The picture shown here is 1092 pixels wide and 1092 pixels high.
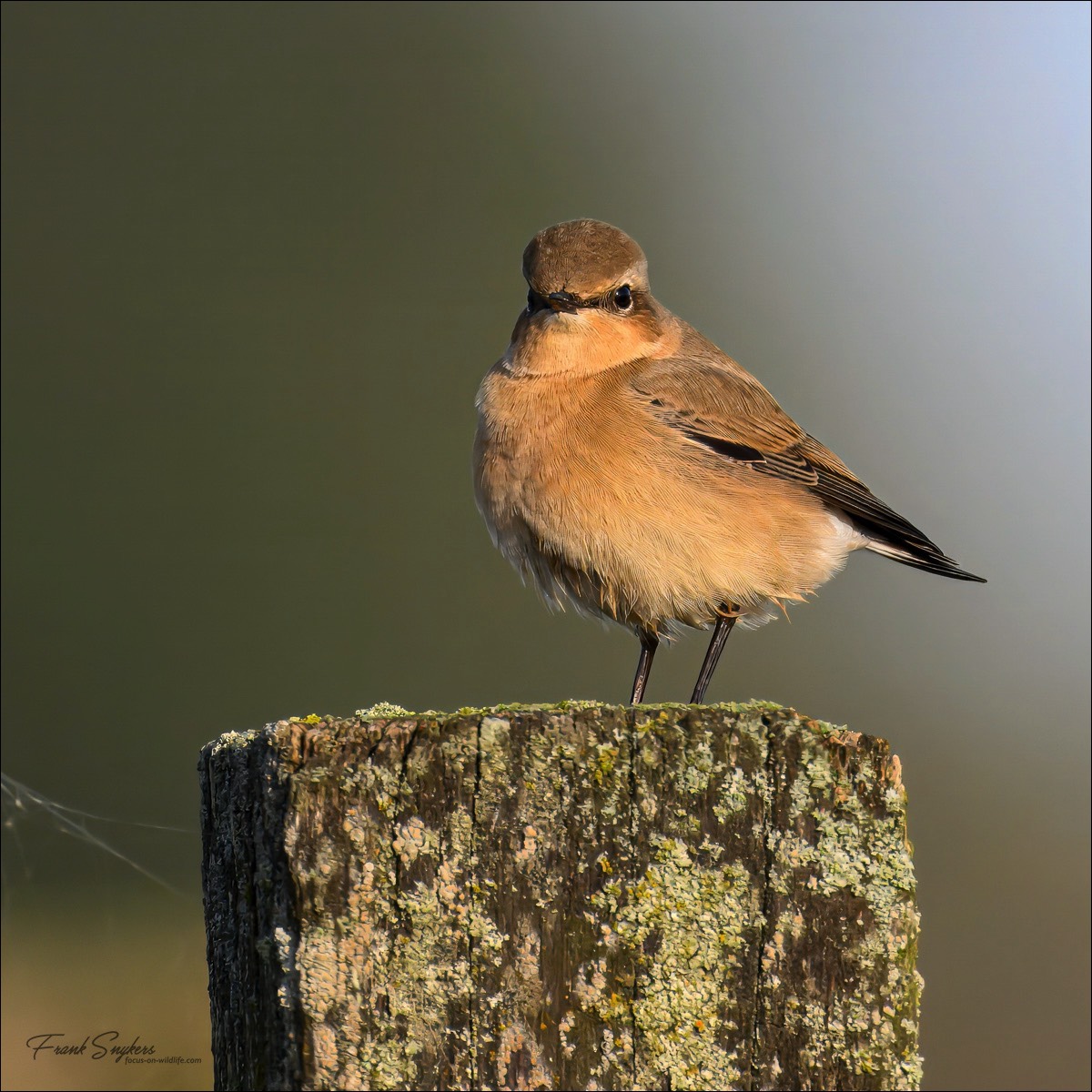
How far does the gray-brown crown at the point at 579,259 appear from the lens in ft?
16.5

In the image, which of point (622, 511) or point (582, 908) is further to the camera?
point (622, 511)

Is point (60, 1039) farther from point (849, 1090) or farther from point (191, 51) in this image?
point (191, 51)

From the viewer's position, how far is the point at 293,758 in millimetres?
2158

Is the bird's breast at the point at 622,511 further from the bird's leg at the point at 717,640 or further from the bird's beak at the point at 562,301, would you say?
the bird's beak at the point at 562,301

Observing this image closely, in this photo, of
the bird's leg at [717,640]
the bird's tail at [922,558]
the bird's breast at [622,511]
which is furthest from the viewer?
the bird's tail at [922,558]

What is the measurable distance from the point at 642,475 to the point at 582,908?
107 inches

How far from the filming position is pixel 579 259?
5.02 m

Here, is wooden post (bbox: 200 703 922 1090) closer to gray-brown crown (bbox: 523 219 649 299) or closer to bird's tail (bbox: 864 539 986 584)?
gray-brown crown (bbox: 523 219 649 299)

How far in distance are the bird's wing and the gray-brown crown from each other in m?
0.41

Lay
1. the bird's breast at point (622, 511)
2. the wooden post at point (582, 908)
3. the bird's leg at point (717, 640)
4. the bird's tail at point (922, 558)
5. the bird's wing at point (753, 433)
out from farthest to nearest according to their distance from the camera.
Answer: the bird's tail at point (922, 558), the bird's wing at point (753, 433), the bird's leg at point (717, 640), the bird's breast at point (622, 511), the wooden post at point (582, 908)
